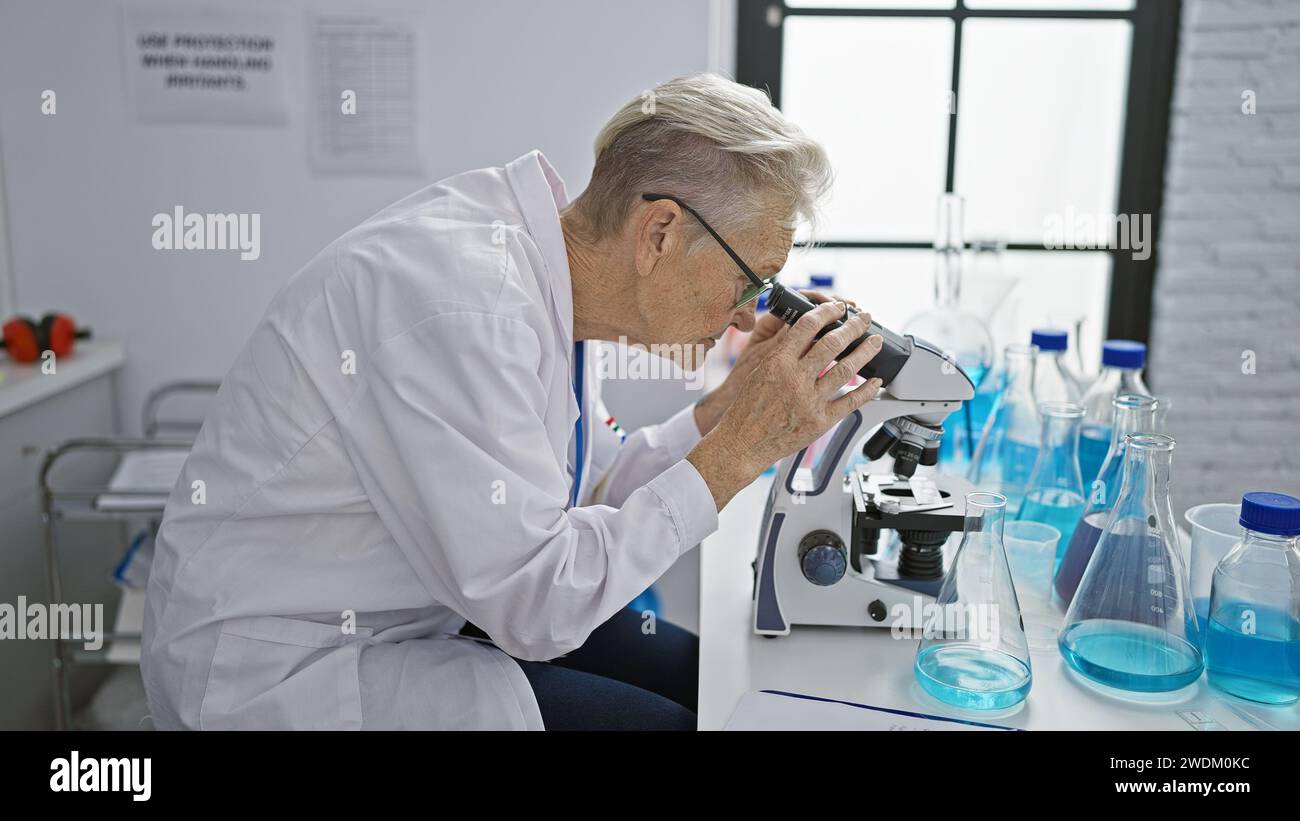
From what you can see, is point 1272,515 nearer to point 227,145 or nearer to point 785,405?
point 785,405

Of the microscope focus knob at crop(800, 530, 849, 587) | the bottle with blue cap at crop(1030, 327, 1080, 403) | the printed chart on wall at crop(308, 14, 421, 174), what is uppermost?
the printed chart on wall at crop(308, 14, 421, 174)

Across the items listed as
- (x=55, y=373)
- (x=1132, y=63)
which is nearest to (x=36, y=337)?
(x=55, y=373)

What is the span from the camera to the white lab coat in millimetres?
1169

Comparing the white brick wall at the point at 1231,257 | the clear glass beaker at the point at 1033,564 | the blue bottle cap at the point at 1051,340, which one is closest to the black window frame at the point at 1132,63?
the white brick wall at the point at 1231,257

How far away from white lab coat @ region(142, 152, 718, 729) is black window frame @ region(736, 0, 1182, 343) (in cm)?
177

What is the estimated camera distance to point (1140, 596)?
3.77 feet

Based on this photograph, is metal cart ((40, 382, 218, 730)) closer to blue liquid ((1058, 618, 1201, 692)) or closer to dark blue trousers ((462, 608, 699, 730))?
dark blue trousers ((462, 608, 699, 730))

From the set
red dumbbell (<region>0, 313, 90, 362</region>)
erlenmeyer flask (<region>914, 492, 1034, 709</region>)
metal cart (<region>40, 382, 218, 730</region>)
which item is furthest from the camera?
red dumbbell (<region>0, 313, 90, 362</region>)

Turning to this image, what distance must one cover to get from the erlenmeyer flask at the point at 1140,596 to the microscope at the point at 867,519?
0.19 m

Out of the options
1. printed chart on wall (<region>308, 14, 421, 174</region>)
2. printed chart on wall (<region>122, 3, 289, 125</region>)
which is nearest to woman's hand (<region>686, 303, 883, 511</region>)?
printed chart on wall (<region>308, 14, 421, 174</region>)

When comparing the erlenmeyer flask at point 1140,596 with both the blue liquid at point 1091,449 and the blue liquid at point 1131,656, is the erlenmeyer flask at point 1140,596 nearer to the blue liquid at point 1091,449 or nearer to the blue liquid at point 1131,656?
the blue liquid at point 1131,656

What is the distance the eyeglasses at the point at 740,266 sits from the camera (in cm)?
137

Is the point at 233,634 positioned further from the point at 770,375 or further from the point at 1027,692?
the point at 1027,692

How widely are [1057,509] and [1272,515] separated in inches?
17.6
